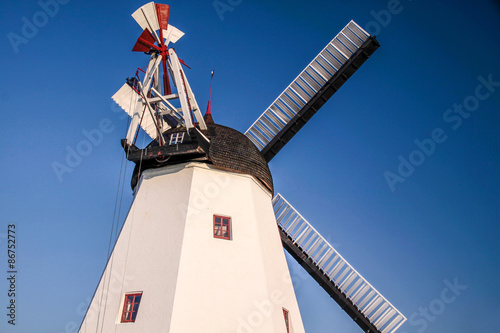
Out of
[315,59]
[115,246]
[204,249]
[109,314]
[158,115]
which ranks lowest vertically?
[109,314]

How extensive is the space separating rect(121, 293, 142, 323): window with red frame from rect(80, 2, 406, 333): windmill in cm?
2

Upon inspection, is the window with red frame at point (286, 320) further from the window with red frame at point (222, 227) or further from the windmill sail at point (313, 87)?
the windmill sail at point (313, 87)

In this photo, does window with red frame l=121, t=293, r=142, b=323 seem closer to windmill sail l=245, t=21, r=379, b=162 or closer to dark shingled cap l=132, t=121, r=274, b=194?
dark shingled cap l=132, t=121, r=274, b=194

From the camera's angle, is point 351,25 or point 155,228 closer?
point 155,228

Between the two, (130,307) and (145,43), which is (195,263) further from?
(145,43)

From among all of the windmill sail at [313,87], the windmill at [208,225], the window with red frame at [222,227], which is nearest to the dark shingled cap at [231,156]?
the windmill at [208,225]

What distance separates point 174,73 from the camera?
31.0ft

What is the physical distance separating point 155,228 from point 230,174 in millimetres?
2110

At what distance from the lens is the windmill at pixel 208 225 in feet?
24.9

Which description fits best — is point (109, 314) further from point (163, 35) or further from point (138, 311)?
point (163, 35)

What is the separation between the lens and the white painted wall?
739 centimetres

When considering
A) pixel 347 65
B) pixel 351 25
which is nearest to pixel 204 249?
pixel 347 65

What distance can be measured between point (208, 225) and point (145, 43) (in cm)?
490

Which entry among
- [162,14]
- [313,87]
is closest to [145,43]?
[162,14]
